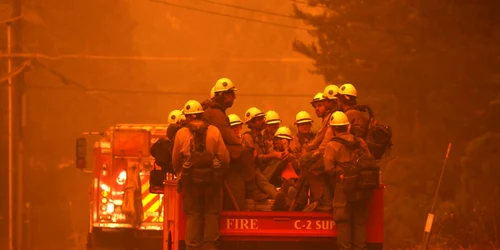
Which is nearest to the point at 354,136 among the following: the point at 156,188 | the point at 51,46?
the point at 156,188

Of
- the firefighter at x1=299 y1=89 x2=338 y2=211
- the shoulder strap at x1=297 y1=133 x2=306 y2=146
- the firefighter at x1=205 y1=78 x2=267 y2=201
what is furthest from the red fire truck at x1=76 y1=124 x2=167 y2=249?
the firefighter at x1=299 y1=89 x2=338 y2=211

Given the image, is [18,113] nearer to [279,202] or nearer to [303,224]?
[279,202]

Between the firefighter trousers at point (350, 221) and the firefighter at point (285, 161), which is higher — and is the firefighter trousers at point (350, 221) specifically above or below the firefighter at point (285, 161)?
below

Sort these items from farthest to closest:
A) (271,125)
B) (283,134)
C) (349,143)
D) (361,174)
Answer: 1. (271,125)
2. (283,134)
3. (349,143)
4. (361,174)

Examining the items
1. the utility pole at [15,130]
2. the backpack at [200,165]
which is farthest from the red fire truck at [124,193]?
the utility pole at [15,130]

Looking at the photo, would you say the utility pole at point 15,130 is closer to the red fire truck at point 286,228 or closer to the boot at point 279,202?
the red fire truck at point 286,228

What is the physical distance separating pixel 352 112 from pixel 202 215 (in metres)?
2.43

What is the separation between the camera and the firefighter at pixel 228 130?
1514cm

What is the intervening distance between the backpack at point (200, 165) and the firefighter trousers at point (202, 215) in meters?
0.15

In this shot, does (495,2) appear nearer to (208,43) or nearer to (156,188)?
(156,188)

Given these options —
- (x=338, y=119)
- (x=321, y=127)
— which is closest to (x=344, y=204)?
(x=338, y=119)

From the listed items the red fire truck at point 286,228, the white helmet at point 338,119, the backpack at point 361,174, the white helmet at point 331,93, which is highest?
the white helmet at point 331,93

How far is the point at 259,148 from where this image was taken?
17.4 m

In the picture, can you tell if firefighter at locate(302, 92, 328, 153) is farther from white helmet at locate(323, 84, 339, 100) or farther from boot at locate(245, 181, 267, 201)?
boot at locate(245, 181, 267, 201)
